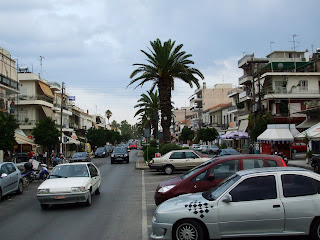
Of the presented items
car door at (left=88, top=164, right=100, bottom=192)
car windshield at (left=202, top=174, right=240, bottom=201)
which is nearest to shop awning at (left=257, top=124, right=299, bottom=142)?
car door at (left=88, top=164, right=100, bottom=192)

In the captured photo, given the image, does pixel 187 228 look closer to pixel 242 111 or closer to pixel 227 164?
pixel 227 164

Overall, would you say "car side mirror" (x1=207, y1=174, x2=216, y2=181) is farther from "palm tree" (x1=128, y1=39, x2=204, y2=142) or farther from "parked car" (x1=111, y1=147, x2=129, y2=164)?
"parked car" (x1=111, y1=147, x2=129, y2=164)

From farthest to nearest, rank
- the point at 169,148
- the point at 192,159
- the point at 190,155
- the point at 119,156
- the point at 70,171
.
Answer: the point at 119,156 → the point at 169,148 → the point at 190,155 → the point at 192,159 → the point at 70,171

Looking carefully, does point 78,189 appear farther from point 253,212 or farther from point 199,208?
point 253,212

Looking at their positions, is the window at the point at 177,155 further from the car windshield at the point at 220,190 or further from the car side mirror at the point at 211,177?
the car windshield at the point at 220,190

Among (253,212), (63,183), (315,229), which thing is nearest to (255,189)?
(253,212)

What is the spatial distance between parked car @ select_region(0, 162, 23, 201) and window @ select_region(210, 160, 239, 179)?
8065 mm

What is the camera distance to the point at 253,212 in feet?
20.8

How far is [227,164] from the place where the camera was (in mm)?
10047

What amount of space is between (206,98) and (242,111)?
31207mm

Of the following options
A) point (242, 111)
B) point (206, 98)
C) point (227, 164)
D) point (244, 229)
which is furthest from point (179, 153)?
point (206, 98)

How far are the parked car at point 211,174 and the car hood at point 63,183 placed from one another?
A: 2.83 metres

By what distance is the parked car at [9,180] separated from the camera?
43.8 ft

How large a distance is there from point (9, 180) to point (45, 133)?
24066 millimetres
